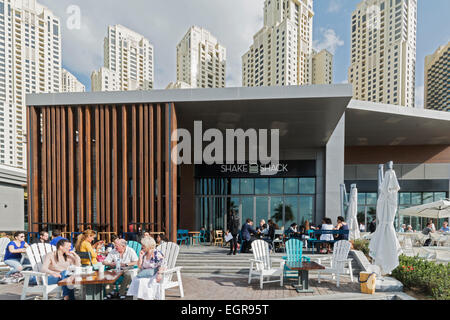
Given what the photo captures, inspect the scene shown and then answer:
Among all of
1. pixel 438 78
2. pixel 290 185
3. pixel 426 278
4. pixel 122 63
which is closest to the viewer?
pixel 426 278

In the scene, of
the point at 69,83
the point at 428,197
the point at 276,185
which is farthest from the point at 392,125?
the point at 69,83

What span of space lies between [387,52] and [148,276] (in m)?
82.0

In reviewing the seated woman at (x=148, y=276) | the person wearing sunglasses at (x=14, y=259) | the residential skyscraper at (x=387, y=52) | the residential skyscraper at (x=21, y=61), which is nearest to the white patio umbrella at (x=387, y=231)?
the seated woman at (x=148, y=276)

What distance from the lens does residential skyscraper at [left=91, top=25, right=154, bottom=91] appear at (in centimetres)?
6278

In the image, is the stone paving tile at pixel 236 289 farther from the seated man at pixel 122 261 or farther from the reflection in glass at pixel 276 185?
the reflection in glass at pixel 276 185

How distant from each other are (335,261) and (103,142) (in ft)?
24.0

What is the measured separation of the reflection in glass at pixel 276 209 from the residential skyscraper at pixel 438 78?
39449mm

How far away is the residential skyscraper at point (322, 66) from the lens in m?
75.9

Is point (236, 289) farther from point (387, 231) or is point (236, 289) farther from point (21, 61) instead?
point (21, 61)

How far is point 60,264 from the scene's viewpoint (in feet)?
15.3

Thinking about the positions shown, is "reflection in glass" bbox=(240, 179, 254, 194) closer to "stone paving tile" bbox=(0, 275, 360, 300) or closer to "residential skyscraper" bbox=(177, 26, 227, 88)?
"stone paving tile" bbox=(0, 275, 360, 300)

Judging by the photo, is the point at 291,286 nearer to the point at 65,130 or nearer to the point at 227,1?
the point at 65,130

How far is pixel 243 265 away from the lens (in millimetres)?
7434
